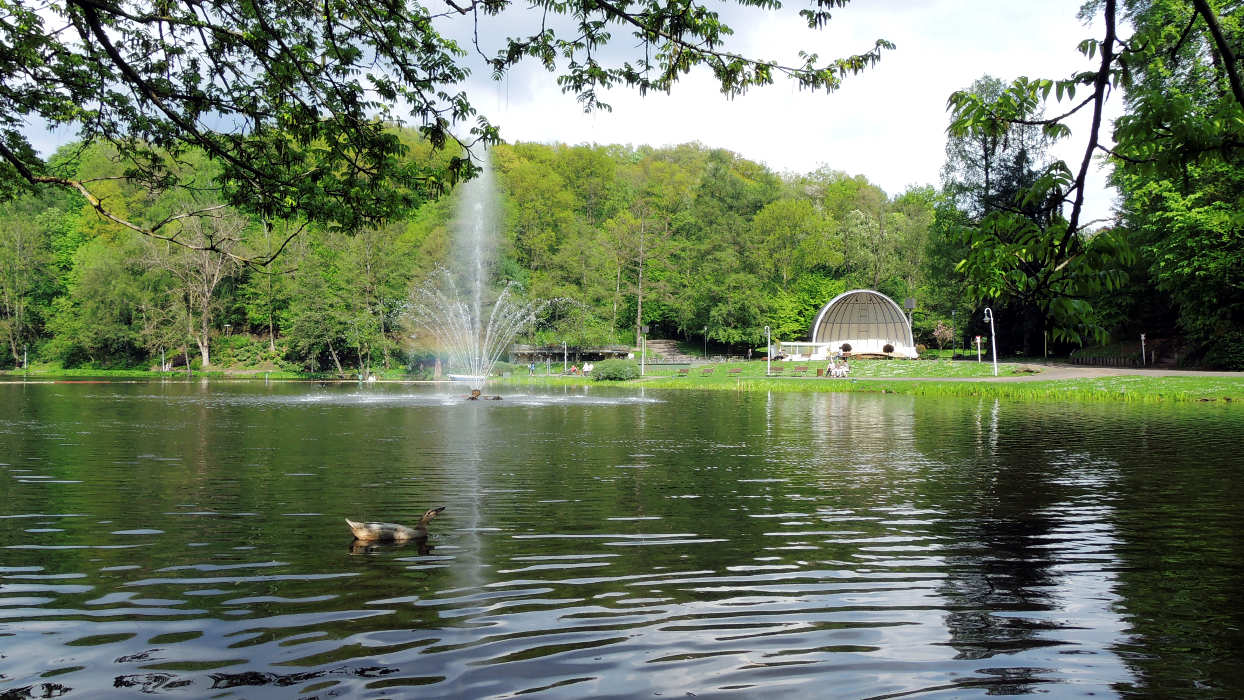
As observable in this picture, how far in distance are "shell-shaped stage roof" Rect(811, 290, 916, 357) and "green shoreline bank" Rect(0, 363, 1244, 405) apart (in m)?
15.1

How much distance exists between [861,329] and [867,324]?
705 mm

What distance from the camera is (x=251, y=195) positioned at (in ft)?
27.2

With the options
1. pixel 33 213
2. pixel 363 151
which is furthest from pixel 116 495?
pixel 33 213

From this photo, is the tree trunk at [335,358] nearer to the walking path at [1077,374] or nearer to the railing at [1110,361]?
the walking path at [1077,374]

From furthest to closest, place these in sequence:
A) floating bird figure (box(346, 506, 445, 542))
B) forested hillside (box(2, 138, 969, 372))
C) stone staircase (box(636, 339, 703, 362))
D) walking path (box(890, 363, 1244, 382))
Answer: stone staircase (box(636, 339, 703, 362))
forested hillside (box(2, 138, 969, 372))
walking path (box(890, 363, 1244, 382))
floating bird figure (box(346, 506, 445, 542))

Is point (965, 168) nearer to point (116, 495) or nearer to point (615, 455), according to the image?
point (615, 455)

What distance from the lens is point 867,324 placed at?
241 ft

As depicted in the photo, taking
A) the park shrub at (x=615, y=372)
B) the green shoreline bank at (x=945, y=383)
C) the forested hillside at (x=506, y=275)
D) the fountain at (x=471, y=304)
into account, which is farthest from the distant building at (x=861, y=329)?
the fountain at (x=471, y=304)

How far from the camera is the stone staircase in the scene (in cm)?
8494

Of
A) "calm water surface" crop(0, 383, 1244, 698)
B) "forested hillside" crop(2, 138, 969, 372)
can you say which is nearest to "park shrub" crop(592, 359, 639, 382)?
"forested hillside" crop(2, 138, 969, 372)

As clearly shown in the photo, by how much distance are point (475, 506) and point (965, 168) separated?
227 feet

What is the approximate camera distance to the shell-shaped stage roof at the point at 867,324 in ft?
236

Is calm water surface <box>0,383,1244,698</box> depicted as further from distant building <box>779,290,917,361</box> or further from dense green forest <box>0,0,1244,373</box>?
distant building <box>779,290,917,361</box>

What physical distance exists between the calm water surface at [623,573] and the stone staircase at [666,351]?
6552 centimetres
